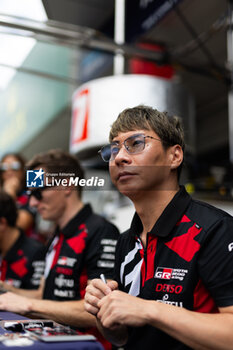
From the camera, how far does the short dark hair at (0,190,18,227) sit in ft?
7.76

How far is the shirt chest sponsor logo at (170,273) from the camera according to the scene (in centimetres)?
94

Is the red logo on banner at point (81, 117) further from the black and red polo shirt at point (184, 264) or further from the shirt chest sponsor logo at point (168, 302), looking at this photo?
the shirt chest sponsor logo at point (168, 302)

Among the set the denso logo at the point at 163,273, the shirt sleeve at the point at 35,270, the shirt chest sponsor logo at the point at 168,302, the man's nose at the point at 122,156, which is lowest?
the shirt sleeve at the point at 35,270

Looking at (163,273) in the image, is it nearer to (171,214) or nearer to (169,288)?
(169,288)

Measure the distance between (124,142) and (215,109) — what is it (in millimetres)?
4129

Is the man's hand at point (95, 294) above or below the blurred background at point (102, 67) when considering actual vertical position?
below

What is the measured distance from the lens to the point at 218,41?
102 inches

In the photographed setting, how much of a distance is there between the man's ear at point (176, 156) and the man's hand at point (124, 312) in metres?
0.42

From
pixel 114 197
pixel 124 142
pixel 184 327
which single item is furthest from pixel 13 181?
pixel 184 327

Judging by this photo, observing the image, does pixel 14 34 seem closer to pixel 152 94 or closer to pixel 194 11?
pixel 152 94

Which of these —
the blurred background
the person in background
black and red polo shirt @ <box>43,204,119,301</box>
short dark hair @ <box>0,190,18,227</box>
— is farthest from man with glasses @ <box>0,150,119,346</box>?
the person in background

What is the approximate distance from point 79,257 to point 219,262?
2.68 feet

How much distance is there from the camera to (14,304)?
1.24m

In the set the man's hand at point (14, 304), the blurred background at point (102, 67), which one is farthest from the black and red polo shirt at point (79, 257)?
the man's hand at point (14, 304)
